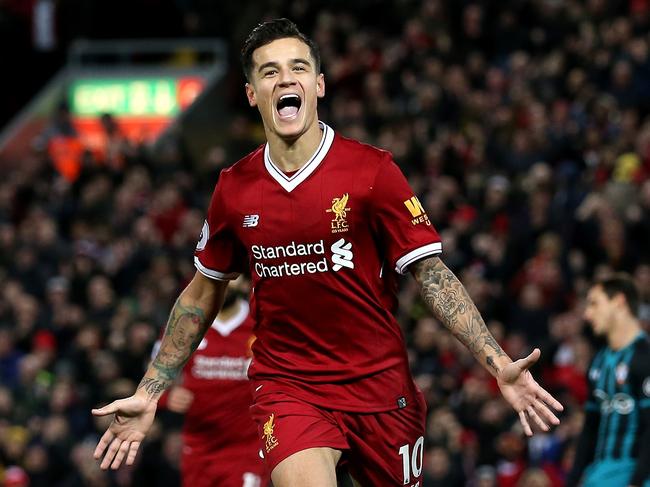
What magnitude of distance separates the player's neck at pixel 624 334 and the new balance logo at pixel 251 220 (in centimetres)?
328

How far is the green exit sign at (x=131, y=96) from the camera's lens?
22094 mm

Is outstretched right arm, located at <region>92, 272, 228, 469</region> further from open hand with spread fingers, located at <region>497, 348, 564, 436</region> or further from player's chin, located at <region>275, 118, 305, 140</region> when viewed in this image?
open hand with spread fingers, located at <region>497, 348, 564, 436</region>

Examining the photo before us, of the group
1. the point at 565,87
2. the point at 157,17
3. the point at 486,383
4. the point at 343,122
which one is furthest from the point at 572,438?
the point at 157,17

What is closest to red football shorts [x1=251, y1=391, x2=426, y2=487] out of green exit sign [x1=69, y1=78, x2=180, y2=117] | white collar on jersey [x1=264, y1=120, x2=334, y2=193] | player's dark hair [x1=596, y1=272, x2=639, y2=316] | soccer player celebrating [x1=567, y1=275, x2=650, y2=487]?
white collar on jersey [x1=264, y1=120, x2=334, y2=193]

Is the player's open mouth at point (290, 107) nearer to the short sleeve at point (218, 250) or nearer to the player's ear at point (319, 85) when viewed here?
the player's ear at point (319, 85)

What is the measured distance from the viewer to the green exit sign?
22.1 metres

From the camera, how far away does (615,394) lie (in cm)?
846

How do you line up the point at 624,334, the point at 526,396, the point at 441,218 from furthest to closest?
the point at 441,218, the point at 624,334, the point at 526,396

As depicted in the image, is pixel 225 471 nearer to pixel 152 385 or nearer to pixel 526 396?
pixel 152 385

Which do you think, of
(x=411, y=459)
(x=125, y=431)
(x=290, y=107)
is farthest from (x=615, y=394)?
(x=125, y=431)

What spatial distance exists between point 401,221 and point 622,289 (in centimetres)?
311

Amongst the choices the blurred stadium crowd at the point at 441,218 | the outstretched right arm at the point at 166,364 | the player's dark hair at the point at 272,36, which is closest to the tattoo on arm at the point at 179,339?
the outstretched right arm at the point at 166,364

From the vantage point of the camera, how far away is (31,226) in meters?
18.3

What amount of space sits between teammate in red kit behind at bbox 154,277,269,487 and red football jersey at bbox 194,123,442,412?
2.76 metres
